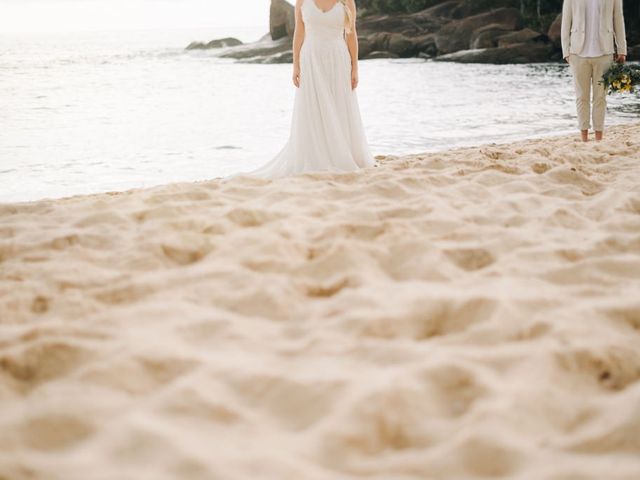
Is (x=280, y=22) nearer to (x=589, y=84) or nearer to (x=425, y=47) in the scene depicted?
(x=425, y=47)

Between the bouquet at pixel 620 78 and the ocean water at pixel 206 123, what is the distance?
2.31m

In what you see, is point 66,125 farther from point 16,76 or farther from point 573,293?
point 16,76

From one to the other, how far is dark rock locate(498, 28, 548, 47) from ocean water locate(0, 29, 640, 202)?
403 inches

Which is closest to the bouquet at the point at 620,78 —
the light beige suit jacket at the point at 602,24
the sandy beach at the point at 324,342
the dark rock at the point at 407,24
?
the light beige suit jacket at the point at 602,24

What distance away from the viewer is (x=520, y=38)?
2923cm

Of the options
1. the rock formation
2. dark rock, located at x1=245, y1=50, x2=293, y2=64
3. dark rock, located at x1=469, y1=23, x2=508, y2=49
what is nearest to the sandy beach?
the rock formation

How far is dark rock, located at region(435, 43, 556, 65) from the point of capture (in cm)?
2769

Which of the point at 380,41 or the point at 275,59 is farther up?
the point at 380,41

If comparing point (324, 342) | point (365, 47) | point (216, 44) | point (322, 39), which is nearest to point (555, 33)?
point (365, 47)

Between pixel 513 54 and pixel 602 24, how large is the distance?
76.0 feet

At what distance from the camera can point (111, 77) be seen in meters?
24.0

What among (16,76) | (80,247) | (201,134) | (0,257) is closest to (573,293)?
(80,247)

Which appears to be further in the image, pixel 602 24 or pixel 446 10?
pixel 446 10

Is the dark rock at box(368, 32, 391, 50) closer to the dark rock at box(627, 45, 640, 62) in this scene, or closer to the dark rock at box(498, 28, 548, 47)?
the dark rock at box(498, 28, 548, 47)
